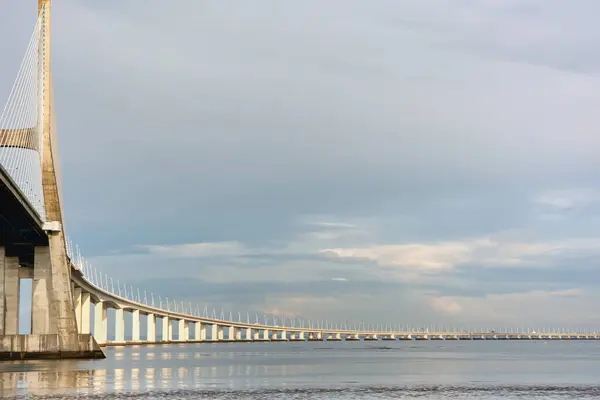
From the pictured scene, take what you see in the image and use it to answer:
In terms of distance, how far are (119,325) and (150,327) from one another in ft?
70.8

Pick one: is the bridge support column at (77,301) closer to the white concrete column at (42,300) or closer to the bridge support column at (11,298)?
the bridge support column at (11,298)

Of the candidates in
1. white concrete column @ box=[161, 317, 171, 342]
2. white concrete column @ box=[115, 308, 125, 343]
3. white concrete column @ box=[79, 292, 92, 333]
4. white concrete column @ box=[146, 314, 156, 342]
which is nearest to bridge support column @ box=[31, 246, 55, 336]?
white concrete column @ box=[79, 292, 92, 333]

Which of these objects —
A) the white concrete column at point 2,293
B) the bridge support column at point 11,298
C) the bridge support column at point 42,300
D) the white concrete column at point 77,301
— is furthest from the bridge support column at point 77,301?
the bridge support column at point 42,300

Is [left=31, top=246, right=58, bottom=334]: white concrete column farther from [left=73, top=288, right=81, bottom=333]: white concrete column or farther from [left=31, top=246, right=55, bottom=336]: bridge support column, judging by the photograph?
[left=73, top=288, right=81, bottom=333]: white concrete column

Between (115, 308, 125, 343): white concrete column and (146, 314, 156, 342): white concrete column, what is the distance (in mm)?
16824

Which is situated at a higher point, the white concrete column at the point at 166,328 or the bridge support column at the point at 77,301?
the bridge support column at the point at 77,301

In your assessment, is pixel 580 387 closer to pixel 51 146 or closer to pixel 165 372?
pixel 165 372

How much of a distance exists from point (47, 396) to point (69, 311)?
28.7 m

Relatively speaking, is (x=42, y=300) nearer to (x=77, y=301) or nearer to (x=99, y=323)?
(x=77, y=301)

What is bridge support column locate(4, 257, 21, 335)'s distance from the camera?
3334 inches

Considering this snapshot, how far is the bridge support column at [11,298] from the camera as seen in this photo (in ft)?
278

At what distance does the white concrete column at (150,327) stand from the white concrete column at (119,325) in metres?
16.8

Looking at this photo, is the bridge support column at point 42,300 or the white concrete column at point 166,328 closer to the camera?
the bridge support column at point 42,300

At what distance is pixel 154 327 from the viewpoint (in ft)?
599
